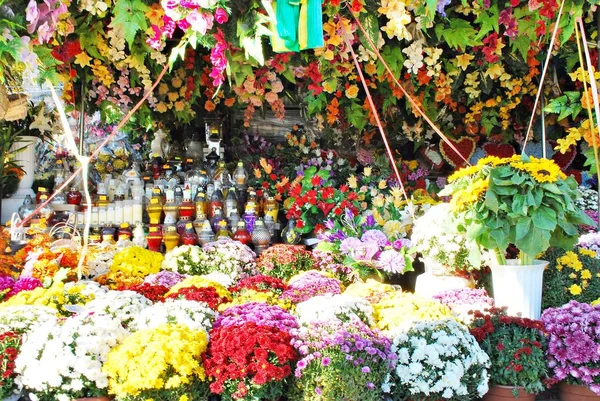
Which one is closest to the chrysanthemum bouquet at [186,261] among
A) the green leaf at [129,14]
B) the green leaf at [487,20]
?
the green leaf at [129,14]

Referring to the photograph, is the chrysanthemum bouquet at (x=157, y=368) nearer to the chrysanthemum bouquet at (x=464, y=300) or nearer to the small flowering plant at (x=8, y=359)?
the small flowering plant at (x=8, y=359)

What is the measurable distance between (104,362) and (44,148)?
4729 mm

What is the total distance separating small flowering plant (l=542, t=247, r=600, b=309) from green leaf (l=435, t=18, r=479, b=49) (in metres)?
1.69

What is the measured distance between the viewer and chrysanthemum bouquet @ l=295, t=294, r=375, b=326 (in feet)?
9.70

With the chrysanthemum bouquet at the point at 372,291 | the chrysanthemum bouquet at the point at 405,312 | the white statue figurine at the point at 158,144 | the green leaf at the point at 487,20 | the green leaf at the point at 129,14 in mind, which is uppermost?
the green leaf at the point at 487,20

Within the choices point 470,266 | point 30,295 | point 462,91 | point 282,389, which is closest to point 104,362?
point 282,389

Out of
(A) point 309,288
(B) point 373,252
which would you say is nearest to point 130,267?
(A) point 309,288

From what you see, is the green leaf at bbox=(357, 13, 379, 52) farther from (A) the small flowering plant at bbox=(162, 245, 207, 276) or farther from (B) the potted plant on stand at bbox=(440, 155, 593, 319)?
(A) the small flowering plant at bbox=(162, 245, 207, 276)

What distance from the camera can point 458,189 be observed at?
365 cm

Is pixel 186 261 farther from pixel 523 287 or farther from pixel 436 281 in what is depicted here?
pixel 523 287

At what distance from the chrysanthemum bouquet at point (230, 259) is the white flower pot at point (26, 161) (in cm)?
182

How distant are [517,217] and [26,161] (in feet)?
13.1

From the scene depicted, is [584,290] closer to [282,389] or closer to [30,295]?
[282,389]

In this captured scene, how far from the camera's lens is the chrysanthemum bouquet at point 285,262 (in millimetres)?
4500
